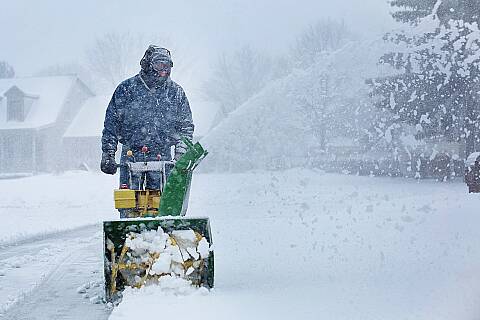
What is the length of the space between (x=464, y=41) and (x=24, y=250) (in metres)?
11.9

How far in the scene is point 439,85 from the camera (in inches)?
750

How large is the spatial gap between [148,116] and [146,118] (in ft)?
0.08

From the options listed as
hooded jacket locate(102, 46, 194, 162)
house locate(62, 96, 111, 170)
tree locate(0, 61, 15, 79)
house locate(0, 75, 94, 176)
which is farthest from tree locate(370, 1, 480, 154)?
tree locate(0, 61, 15, 79)

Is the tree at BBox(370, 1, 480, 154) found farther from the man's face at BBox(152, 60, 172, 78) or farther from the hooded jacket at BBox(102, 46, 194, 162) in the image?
the man's face at BBox(152, 60, 172, 78)

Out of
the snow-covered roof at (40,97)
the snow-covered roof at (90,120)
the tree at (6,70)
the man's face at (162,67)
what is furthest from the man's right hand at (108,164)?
the tree at (6,70)

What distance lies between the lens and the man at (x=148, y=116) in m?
5.75

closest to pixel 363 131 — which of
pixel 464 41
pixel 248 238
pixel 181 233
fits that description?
pixel 464 41

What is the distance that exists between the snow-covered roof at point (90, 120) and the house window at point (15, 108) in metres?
3.05

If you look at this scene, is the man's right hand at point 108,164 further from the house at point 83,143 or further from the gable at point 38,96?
the gable at point 38,96

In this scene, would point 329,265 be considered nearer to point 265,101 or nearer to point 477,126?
point 477,126

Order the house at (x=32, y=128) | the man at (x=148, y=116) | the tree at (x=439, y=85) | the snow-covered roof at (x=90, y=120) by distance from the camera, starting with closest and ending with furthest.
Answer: the man at (x=148, y=116), the tree at (x=439, y=85), the house at (x=32, y=128), the snow-covered roof at (x=90, y=120)

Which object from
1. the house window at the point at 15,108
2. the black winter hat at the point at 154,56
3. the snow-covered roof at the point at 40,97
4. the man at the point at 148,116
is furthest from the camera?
the house window at the point at 15,108

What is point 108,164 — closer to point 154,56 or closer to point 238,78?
point 154,56

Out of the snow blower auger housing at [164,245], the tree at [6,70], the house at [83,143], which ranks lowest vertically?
the snow blower auger housing at [164,245]
